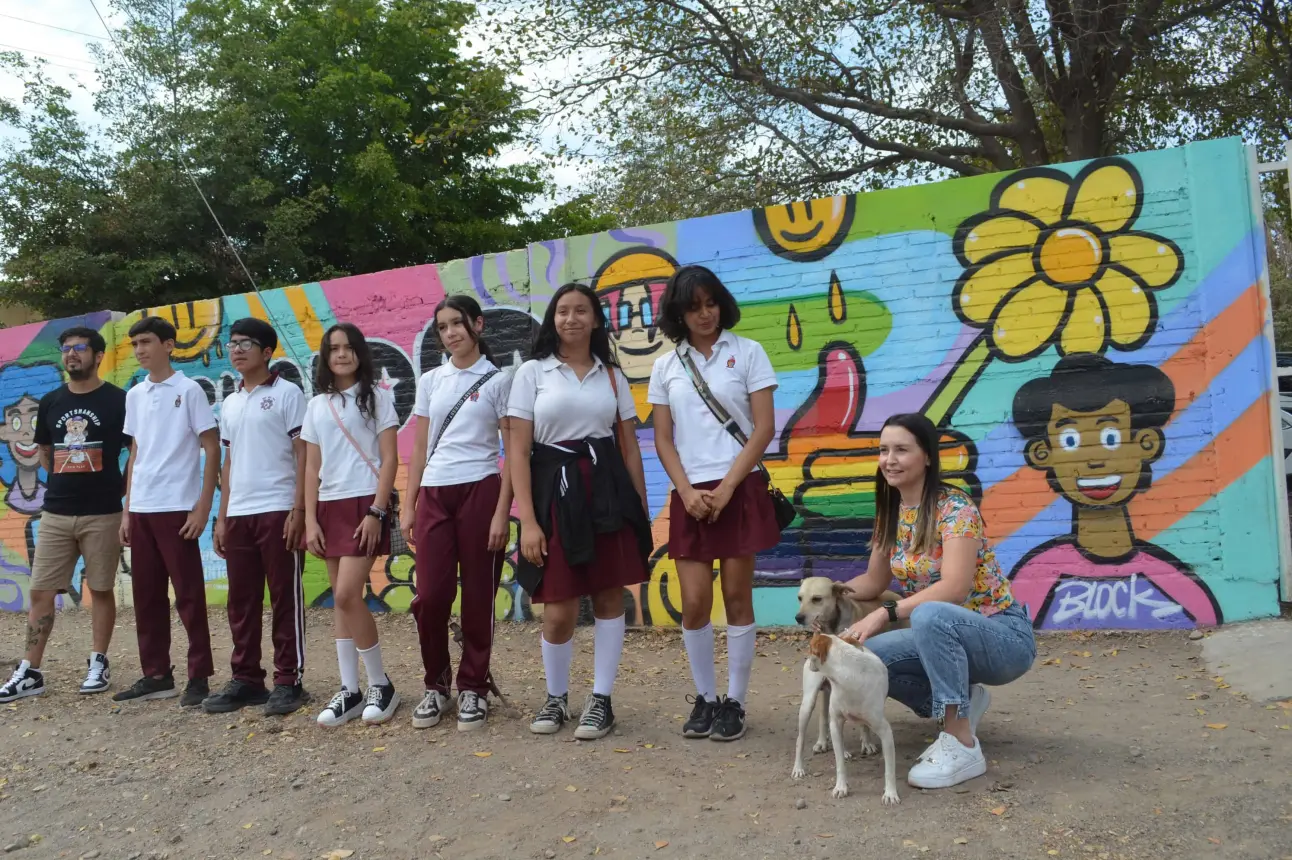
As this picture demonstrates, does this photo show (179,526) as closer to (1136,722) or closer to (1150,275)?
(1136,722)

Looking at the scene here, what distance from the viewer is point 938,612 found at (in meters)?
3.10

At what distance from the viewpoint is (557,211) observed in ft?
72.7

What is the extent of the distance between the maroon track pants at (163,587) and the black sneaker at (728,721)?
2.80 metres

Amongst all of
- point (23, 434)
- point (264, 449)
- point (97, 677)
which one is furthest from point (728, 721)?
point (23, 434)

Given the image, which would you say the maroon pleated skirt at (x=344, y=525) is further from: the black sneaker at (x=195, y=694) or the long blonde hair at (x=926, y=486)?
the long blonde hair at (x=926, y=486)

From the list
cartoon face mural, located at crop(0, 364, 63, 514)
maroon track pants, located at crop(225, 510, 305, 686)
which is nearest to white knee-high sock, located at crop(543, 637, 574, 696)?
maroon track pants, located at crop(225, 510, 305, 686)

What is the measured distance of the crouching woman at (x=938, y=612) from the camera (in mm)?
3119

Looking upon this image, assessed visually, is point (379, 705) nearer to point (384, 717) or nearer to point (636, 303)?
point (384, 717)

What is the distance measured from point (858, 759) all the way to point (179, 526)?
144 inches

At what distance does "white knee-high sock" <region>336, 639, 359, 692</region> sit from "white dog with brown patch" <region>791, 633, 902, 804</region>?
2.31 metres

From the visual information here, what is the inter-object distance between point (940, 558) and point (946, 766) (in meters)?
0.67

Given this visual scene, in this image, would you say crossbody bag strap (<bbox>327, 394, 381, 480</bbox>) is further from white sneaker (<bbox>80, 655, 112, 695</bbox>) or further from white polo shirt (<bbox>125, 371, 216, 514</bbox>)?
white sneaker (<bbox>80, 655, 112, 695</bbox>)

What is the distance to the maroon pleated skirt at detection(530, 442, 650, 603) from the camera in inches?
154

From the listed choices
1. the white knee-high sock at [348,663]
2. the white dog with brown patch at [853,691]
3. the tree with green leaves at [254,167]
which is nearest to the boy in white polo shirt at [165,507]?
the white knee-high sock at [348,663]
